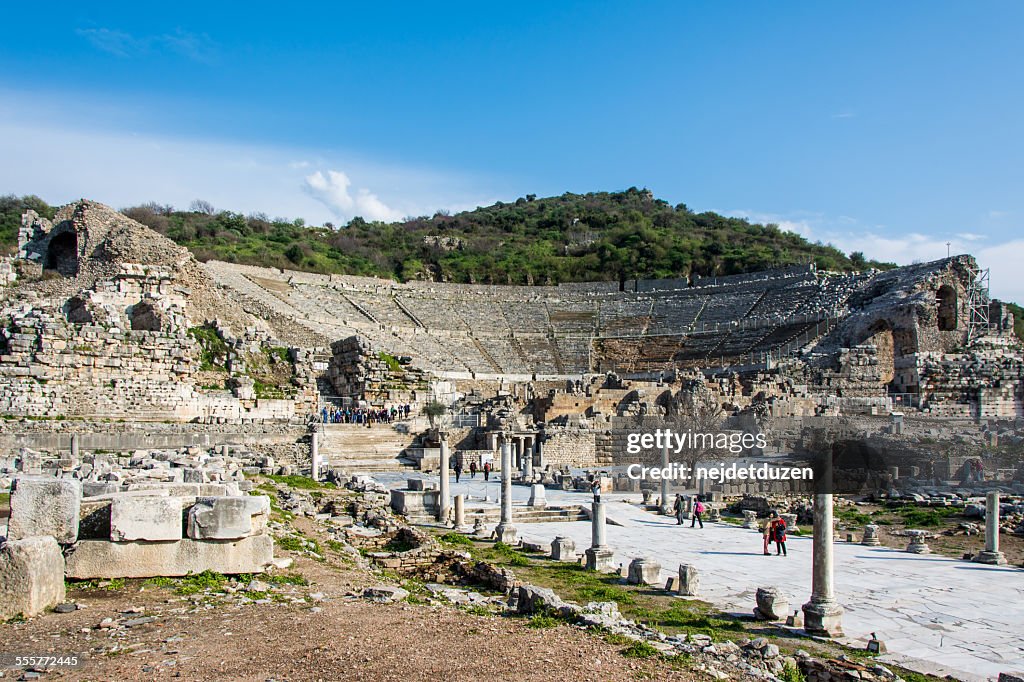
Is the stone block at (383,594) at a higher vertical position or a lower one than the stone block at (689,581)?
higher

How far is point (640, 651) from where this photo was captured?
249 inches

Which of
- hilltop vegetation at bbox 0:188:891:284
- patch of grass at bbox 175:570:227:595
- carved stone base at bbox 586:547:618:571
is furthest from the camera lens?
hilltop vegetation at bbox 0:188:891:284

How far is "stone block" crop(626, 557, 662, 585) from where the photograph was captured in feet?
33.6

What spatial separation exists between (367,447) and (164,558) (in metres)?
19.9

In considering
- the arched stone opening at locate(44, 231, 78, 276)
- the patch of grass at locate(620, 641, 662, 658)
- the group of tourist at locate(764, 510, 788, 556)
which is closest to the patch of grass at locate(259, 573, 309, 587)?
the patch of grass at locate(620, 641, 662, 658)

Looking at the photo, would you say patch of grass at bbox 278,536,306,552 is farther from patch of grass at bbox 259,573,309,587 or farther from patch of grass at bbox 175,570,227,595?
patch of grass at bbox 175,570,227,595

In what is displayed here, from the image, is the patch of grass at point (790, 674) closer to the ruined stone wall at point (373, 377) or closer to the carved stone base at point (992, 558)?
the carved stone base at point (992, 558)

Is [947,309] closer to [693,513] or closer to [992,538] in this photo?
[693,513]

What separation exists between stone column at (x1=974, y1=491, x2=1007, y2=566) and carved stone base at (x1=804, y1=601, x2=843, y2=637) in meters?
5.74

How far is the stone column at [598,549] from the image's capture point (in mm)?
11344

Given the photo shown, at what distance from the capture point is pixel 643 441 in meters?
30.0

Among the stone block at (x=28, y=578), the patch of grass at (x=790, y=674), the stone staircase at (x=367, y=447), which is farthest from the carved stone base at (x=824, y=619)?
the stone staircase at (x=367, y=447)

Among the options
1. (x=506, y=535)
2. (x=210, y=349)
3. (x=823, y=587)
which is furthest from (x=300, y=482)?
(x=823, y=587)

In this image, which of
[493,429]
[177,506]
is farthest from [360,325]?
[177,506]
